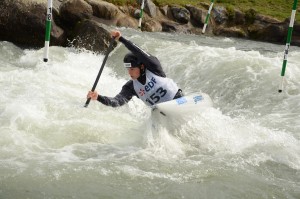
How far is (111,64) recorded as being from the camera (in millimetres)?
12461

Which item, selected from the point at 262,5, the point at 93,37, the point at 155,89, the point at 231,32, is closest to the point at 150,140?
the point at 155,89

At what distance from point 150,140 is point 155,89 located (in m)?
0.73

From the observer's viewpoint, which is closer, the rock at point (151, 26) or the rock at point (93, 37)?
the rock at point (93, 37)

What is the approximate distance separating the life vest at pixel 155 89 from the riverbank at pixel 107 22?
22.4 feet

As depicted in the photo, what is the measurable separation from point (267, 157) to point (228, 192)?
138cm

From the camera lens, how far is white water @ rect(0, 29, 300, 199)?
4.60 meters

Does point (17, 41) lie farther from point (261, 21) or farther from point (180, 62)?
point (261, 21)

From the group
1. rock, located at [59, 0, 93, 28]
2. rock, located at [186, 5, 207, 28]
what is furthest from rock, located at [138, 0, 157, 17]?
rock, located at [59, 0, 93, 28]

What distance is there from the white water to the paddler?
410mm

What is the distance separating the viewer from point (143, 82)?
19.7 ft

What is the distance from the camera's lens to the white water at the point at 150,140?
460cm

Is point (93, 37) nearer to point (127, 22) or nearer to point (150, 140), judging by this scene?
point (127, 22)

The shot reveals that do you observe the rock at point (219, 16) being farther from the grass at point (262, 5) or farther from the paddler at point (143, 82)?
the paddler at point (143, 82)

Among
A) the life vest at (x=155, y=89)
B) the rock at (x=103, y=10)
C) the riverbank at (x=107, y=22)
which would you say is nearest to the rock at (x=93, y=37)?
the riverbank at (x=107, y=22)
